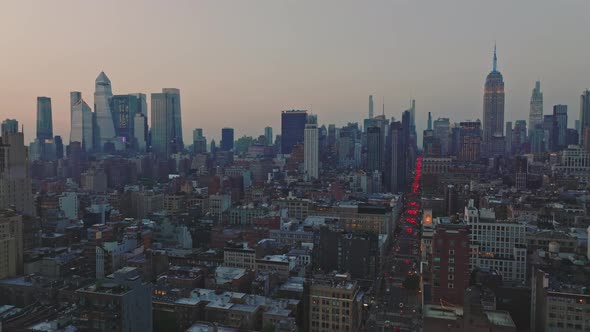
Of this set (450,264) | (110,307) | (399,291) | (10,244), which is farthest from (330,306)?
(10,244)

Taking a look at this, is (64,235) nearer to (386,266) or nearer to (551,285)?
(386,266)

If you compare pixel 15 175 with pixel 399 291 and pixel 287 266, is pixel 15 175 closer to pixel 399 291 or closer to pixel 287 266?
pixel 287 266

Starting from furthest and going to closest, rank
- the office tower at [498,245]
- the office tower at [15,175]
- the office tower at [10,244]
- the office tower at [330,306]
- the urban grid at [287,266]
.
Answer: the office tower at [15,175]
the office tower at [498,245]
the office tower at [10,244]
the office tower at [330,306]
the urban grid at [287,266]

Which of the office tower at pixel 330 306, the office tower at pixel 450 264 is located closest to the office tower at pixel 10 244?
the office tower at pixel 330 306

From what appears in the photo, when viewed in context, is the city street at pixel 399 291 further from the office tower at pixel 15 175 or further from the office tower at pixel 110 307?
the office tower at pixel 15 175

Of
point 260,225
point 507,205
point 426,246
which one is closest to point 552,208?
point 507,205

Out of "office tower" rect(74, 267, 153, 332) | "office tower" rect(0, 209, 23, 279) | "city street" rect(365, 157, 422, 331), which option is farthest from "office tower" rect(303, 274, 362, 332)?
"office tower" rect(0, 209, 23, 279)
